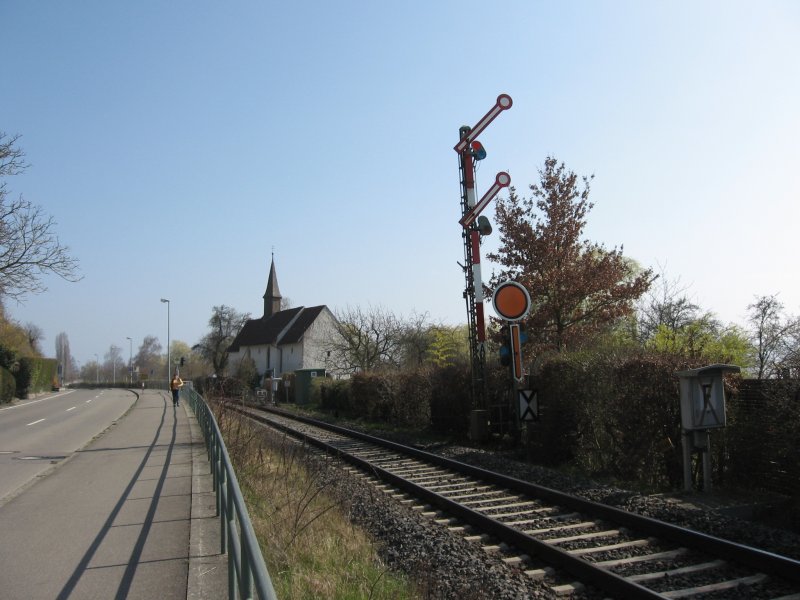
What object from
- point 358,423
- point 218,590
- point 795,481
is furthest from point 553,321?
point 218,590

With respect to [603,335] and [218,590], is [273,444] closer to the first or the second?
[218,590]

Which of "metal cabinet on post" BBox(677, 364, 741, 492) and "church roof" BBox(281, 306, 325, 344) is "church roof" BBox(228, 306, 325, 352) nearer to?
"church roof" BBox(281, 306, 325, 344)

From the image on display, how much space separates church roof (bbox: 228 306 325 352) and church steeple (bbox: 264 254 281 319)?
180cm

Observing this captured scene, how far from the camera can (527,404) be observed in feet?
42.4

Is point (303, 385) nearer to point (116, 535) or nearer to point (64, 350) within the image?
point (116, 535)

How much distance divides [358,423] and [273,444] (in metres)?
10.9

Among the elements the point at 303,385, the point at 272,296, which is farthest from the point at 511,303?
the point at 272,296

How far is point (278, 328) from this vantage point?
275 feet

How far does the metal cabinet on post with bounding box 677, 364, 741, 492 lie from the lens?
891cm

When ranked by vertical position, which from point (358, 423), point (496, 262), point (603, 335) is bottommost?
point (358, 423)

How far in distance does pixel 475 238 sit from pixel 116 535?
450 inches

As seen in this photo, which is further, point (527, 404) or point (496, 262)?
point (496, 262)

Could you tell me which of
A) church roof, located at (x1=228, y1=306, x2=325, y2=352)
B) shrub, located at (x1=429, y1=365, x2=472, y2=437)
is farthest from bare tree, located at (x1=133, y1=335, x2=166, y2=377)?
shrub, located at (x1=429, y1=365, x2=472, y2=437)

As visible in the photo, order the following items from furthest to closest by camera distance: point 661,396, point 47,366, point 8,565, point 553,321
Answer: point 47,366
point 553,321
point 661,396
point 8,565
